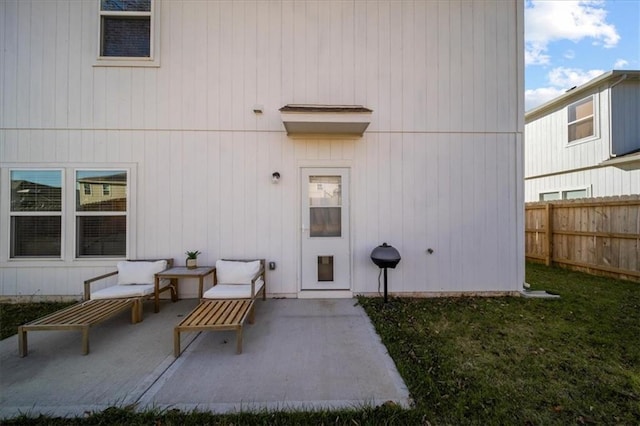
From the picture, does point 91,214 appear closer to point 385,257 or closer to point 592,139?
point 385,257

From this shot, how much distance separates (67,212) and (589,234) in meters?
11.0

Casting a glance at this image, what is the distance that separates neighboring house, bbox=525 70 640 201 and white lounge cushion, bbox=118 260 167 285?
1180 cm

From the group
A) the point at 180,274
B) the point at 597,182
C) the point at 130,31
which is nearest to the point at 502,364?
the point at 180,274

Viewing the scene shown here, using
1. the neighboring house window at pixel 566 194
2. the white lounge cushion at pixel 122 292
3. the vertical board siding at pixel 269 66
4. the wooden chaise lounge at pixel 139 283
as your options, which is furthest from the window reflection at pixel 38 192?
the neighboring house window at pixel 566 194

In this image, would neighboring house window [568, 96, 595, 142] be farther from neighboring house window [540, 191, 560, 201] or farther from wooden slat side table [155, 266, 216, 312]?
wooden slat side table [155, 266, 216, 312]

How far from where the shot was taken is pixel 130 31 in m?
4.59

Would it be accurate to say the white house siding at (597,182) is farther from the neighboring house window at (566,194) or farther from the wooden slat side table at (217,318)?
the wooden slat side table at (217,318)

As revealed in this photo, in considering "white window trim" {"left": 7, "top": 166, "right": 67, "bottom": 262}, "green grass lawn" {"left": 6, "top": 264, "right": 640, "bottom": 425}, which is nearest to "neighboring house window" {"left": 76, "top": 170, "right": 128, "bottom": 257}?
"white window trim" {"left": 7, "top": 166, "right": 67, "bottom": 262}

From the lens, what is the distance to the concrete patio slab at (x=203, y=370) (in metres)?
2.07

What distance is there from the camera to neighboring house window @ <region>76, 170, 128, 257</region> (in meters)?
4.45

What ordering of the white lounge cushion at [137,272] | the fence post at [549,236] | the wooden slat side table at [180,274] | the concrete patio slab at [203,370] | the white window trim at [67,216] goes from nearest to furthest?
1. the concrete patio slab at [203,370]
2. the wooden slat side table at [180,274]
3. the white lounge cushion at [137,272]
4. the white window trim at [67,216]
5. the fence post at [549,236]

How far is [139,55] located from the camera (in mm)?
4570

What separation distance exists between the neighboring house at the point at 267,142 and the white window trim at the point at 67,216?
2 cm

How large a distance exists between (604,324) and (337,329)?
370 cm
